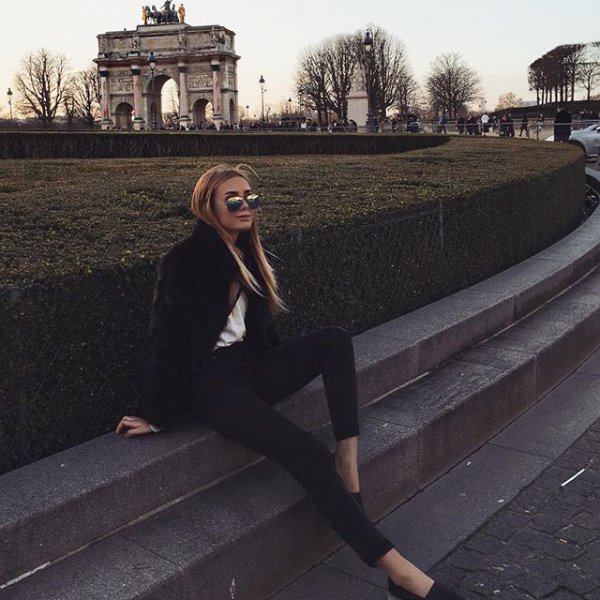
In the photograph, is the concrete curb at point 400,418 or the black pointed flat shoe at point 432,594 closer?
the concrete curb at point 400,418

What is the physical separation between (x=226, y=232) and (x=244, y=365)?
61 cm

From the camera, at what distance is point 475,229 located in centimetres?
677

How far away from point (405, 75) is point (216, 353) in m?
102

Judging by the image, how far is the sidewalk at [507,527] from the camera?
11.0 feet

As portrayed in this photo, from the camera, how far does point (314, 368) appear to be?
3766mm

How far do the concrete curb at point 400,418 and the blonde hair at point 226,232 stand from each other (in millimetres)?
577

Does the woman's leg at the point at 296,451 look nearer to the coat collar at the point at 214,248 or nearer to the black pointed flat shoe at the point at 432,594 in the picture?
the black pointed flat shoe at the point at 432,594

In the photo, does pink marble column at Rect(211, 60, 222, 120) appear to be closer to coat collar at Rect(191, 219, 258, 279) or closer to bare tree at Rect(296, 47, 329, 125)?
bare tree at Rect(296, 47, 329, 125)

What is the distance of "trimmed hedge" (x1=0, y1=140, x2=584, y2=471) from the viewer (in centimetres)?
323

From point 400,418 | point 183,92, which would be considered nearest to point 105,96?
point 183,92

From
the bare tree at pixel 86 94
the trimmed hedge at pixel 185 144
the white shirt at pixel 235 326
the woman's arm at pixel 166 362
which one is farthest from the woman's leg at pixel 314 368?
the bare tree at pixel 86 94

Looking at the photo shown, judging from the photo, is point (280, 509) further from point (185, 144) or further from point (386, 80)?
point (386, 80)

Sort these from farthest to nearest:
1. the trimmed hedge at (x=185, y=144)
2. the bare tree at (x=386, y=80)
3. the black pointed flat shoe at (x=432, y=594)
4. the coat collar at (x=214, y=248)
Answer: the bare tree at (x=386, y=80) < the trimmed hedge at (x=185, y=144) < the coat collar at (x=214, y=248) < the black pointed flat shoe at (x=432, y=594)

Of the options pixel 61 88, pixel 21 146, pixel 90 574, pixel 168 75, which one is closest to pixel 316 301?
pixel 90 574
